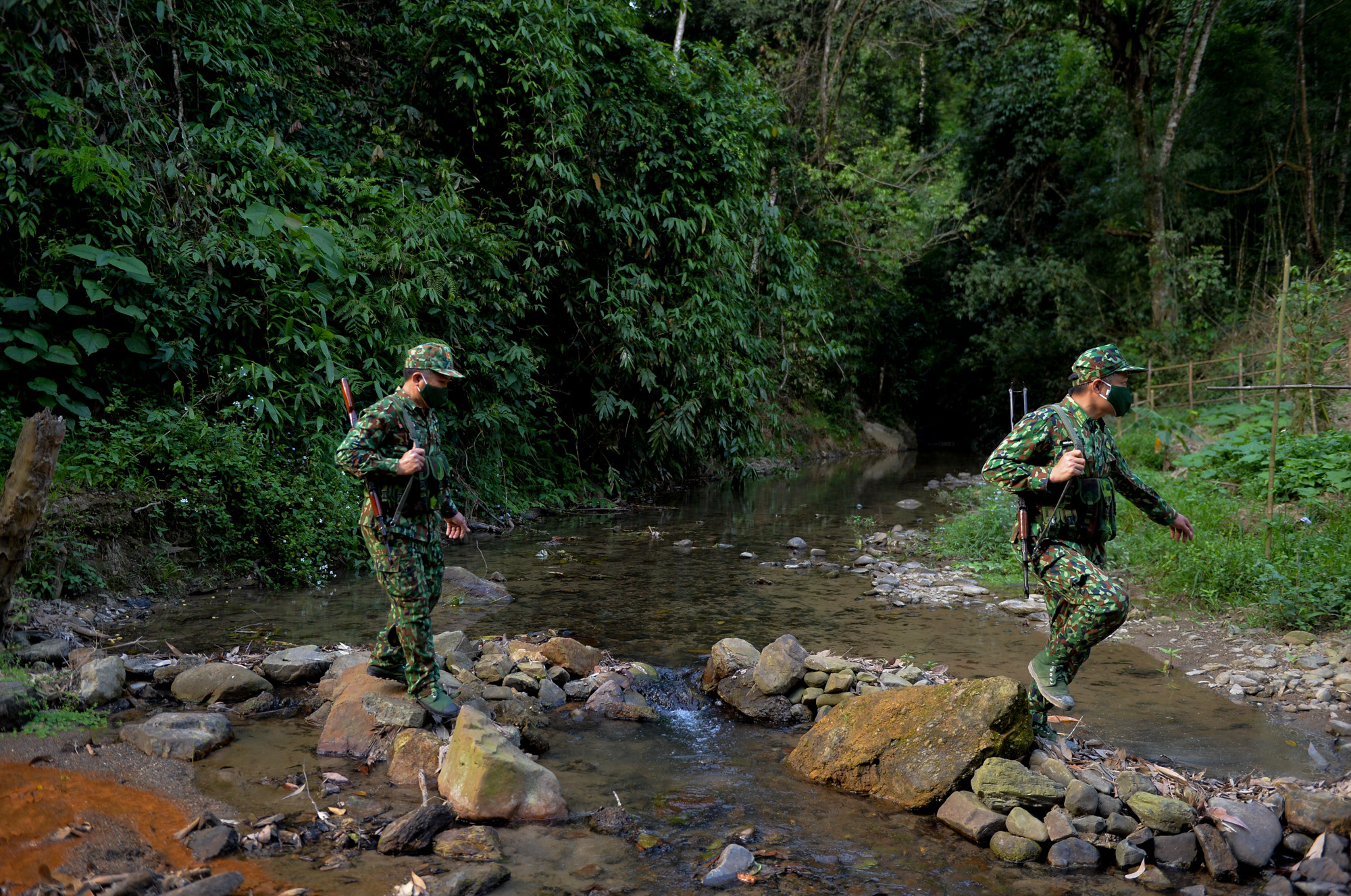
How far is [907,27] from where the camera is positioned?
2356 cm

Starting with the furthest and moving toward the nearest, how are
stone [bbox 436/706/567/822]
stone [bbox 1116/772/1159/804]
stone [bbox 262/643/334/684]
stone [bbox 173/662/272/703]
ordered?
1. stone [bbox 262/643/334/684]
2. stone [bbox 173/662/272/703]
3. stone [bbox 1116/772/1159/804]
4. stone [bbox 436/706/567/822]

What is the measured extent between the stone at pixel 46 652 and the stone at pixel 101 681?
0.52 meters

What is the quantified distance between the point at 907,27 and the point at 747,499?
15.4 m

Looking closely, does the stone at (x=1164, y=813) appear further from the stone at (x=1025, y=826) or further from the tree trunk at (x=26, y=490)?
the tree trunk at (x=26, y=490)

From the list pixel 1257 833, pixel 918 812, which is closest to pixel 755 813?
pixel 918 812

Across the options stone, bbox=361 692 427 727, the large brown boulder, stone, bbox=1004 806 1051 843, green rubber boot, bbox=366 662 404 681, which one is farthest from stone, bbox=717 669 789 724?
green rubber boot, bbox=366 662 404 681

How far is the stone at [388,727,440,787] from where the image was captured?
13.9 ft

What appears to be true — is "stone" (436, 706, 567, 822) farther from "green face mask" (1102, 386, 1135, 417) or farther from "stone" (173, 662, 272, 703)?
"green face mask" (1102, 386, 1135, 417)

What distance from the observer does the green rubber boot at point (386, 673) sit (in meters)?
4.88

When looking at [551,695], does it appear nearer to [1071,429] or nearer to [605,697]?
[605,697]

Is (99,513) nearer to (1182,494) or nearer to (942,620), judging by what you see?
(942,620)

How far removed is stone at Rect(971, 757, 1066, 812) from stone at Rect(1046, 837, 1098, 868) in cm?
22

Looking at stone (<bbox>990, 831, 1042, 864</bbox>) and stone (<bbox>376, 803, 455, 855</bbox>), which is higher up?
stone (<bbox>376, 803, 455, 855</bbox>)

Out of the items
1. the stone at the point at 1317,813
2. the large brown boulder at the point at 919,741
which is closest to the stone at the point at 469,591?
the large brown boulder at the point at 919,741
